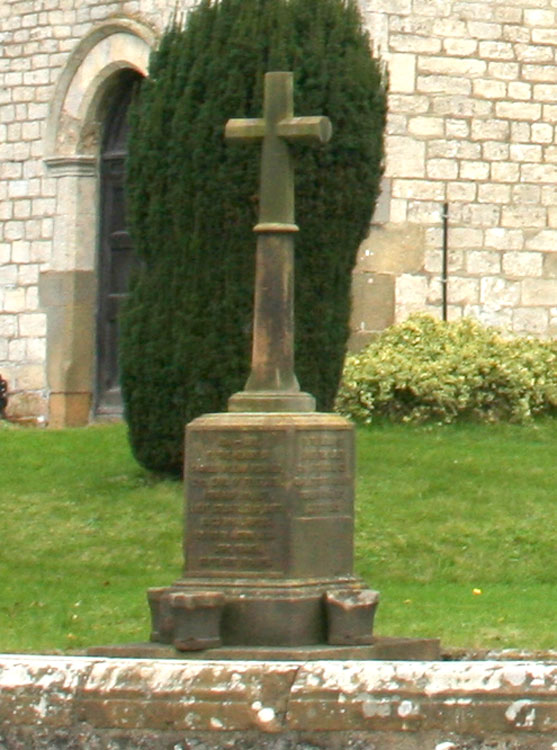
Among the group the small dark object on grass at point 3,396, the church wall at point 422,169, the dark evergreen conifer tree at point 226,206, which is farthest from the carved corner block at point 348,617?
the small dark object on grass at point 3,396

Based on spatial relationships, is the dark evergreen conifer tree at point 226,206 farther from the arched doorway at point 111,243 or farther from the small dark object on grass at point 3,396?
the small dark object on grass at point 3,396

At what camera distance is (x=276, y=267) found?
8.90 meters

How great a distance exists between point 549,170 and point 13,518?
230 inches

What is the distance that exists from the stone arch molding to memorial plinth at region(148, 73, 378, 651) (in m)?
9.14

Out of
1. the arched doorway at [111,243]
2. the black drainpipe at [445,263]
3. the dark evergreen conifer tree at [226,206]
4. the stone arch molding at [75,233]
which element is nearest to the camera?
the dark evergreen conifer tree at [226,206]

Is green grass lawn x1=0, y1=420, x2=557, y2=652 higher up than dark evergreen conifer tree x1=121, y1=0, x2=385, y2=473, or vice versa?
dark evergreen conifer tree x1=121, y1=0, x2=385, y2=473

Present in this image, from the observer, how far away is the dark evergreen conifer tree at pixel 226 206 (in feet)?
43.4

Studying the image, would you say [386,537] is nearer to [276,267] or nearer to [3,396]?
[276,267]

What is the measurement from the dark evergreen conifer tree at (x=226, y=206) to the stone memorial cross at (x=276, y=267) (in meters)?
4.02

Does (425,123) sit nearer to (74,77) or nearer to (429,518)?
(74,77)

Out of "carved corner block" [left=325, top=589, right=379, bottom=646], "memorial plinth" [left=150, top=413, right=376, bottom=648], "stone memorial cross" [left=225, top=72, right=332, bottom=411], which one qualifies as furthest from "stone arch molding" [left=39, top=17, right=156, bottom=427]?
"carved corner block" [left=325, top=589, right=379, bottom=646]

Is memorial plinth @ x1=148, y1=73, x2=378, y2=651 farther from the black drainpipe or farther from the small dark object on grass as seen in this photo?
the small dark object on grass

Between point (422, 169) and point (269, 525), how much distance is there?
829 cm

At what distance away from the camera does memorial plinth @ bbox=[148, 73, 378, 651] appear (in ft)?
27.6
